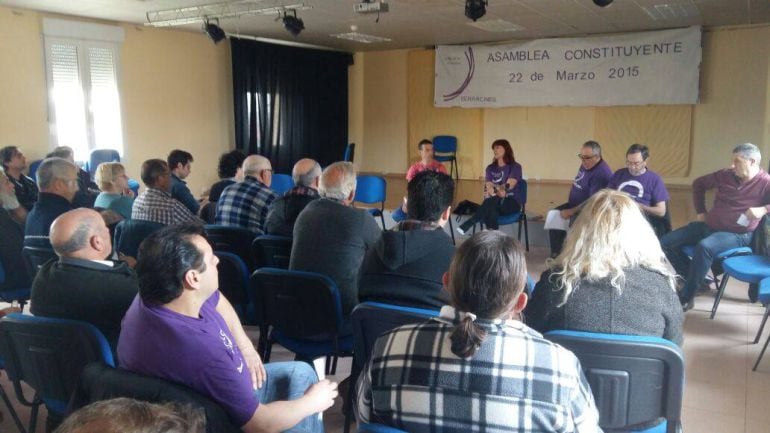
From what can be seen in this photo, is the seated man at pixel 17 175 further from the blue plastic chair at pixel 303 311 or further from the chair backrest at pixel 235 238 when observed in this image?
the blue plastic chair at pixel 303 311

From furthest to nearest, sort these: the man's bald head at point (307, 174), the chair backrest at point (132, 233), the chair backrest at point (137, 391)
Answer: the man's bald head at point (307, 174), the chair backrest at point (132, 233), the chair backrest at point (137, 391)

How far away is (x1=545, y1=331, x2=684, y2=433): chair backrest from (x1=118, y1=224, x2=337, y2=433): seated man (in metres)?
0.75

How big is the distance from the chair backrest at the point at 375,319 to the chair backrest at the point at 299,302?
0.34m

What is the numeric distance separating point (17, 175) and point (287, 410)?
191 inches

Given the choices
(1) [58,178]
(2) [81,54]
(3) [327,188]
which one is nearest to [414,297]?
(3) [327,188]

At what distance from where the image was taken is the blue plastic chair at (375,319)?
76.1 inches

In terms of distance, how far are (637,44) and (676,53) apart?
56cm

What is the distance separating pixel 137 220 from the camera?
3422 millimetres

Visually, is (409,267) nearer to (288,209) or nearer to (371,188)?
(288,209)

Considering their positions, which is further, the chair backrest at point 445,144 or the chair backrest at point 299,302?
the chair backrest at point 445,144

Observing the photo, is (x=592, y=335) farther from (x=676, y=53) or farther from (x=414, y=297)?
(x=676, y=53)

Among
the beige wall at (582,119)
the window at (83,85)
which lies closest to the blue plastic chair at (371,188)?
the window at (83,85)

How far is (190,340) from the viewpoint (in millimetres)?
1509

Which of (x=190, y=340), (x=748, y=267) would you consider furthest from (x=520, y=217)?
(x=190, y=340)
